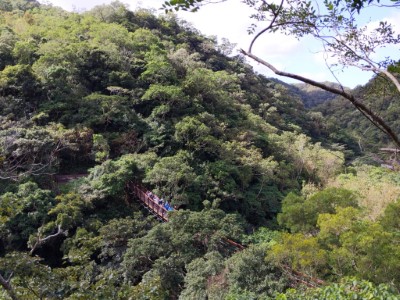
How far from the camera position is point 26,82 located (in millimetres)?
15289

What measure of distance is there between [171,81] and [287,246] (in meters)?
12.0

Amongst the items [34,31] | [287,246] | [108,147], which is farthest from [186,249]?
[34,31]

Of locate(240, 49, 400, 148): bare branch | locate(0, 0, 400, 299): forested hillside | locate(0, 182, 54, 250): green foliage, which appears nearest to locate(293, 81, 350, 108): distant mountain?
locate(0, 0, 400, 299): forested hillside

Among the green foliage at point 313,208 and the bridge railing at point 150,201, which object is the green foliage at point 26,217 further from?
the green foliage at point 313,208

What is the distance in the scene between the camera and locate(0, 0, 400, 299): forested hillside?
7.26 metres

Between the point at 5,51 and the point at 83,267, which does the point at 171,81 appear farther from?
the point at 83,267

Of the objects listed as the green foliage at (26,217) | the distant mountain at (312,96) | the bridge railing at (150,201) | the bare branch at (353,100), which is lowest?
the green foliage at (26,217)

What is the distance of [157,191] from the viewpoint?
40.2ft

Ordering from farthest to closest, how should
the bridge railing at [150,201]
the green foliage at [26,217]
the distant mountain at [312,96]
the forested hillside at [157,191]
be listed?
the distant mountain at [312,96] < the bridge railing at [150,201] < the green foliage at [26,217] < the forested hillside at [157,191]

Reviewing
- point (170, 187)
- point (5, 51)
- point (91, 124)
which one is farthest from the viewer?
point (5, 51)

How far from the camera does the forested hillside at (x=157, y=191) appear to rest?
23.8 feet

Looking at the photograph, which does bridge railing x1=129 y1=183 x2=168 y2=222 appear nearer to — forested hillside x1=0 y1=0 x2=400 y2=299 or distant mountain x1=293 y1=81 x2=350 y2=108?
forested hillside x1=0 y1=0 x2=400 y2=299

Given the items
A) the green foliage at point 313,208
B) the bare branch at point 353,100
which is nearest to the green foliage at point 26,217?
the green foliage at point 313,208

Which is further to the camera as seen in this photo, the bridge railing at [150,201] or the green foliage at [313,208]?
the bridge railing at [150,201]
